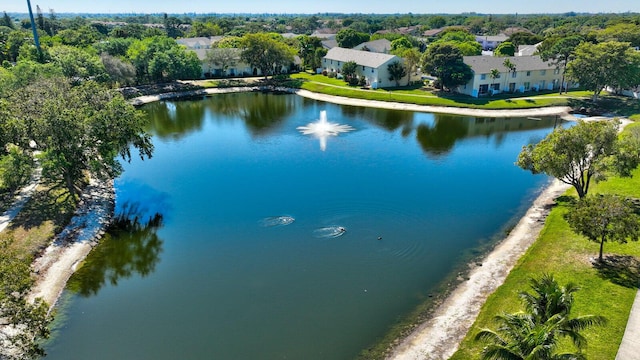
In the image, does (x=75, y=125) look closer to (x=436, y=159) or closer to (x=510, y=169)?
(x=436, y=159)

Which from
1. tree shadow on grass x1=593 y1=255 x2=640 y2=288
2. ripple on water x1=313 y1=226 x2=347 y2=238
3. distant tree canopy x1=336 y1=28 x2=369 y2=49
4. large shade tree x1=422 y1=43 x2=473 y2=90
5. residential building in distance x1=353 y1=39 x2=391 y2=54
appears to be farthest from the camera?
distant tree canopy x1=336 y1=28 x2=369 y2=49

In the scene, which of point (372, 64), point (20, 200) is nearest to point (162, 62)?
point (372, 64)

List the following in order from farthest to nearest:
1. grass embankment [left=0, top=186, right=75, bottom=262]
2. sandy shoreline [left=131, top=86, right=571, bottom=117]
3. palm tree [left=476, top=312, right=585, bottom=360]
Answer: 1. sandy shoreline [left=131, top=86, right=571, bottom=117]
2. grass embankment [left=0, top=186, right=75, bottom=262]
3. palm tree [left=476, top=312, right=585, bottom=360]

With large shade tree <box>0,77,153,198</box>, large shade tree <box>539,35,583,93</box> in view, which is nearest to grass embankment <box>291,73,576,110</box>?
large shade tree <box>539,35,583,93</box>

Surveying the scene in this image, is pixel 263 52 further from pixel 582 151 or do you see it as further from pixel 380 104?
pixel 582 151

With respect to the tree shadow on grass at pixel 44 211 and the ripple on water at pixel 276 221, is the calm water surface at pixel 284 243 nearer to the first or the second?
the ripple on water at pixel 276 221

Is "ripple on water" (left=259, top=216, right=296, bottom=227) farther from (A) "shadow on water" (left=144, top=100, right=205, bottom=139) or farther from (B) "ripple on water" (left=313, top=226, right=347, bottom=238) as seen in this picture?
(A) "shadow on water" (left=144, top=100, right=205, bottom=139)

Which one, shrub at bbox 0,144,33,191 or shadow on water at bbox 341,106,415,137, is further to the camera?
shadow on water at bbox 341,106,415,137

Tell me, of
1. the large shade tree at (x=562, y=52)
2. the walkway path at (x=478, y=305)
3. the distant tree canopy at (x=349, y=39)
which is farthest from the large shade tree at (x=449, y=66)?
the distant tree canopy at (x=349, y=39)
